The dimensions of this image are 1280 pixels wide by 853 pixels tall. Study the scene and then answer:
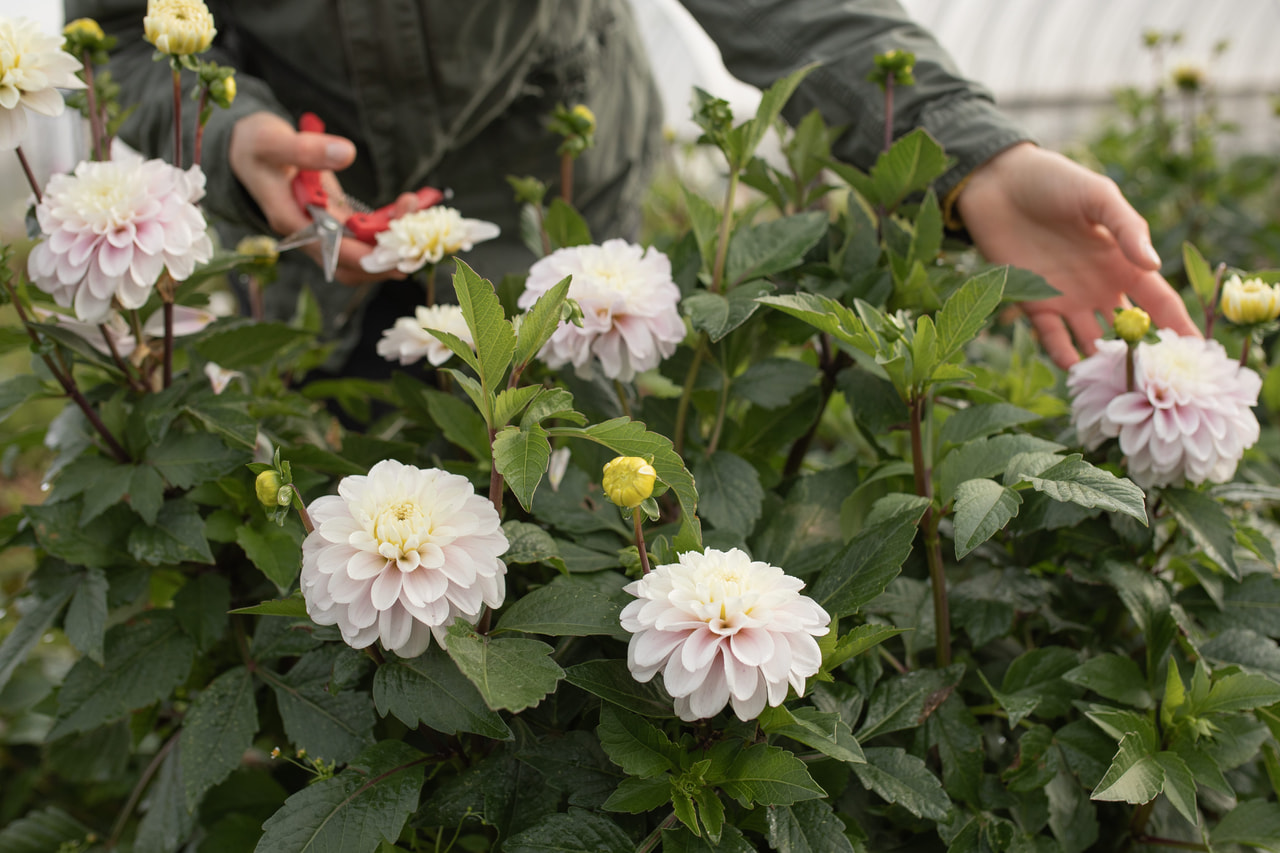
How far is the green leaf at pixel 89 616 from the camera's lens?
0.72 meters

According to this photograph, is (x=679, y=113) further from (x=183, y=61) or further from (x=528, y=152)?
(x=183, y=61)

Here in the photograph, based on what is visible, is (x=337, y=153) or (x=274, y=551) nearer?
(x=274, y=551)

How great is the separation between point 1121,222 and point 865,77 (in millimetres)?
309

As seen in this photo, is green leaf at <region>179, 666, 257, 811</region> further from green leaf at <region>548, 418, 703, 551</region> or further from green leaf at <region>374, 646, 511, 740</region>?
green leaf at <region>548, 418, 703, 551</region>

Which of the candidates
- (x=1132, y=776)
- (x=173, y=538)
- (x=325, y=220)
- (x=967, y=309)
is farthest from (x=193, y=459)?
(x=1132, y=776)

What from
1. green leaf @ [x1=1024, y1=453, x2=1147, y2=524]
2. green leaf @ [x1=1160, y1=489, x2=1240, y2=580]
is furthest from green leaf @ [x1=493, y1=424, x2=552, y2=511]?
green leaf @ [x1=1160, y1=489, x2=1240, y2=580]

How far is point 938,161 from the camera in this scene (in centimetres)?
83

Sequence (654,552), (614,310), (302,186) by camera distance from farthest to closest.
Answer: (302,186)
(614,310)
(654,552)

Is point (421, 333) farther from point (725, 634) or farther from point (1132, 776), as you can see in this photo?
point (1132, 776)

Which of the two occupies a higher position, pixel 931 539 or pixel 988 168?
pixel 988 168

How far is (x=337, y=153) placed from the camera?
0.90 meters

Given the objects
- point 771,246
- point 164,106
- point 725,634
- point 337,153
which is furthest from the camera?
point 164,106

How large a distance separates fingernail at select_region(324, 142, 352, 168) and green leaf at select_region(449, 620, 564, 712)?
1.81ft

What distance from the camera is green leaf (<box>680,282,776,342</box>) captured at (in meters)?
0.68
